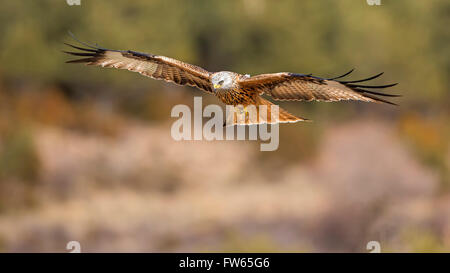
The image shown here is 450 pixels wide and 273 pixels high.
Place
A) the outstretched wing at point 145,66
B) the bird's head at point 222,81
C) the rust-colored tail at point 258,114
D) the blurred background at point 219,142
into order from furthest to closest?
the blurred background at point 219,142 → the outstretched wing at point 145,66 → the rust-colored tail at point 258,114 → the bird's head at point 222,81

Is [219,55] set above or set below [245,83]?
above

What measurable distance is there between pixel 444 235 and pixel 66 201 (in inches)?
373

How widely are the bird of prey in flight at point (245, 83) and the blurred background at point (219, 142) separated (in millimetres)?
9224

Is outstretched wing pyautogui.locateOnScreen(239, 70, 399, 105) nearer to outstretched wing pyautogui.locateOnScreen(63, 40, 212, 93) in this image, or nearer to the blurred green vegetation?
outstretched wing pyautogui.locateOnScreen(63, 40, 212, 93)

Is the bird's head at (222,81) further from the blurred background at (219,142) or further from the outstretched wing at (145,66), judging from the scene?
the blurred background at (219,142)

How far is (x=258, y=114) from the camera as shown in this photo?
7.47 meters

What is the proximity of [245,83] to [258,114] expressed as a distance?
522mm

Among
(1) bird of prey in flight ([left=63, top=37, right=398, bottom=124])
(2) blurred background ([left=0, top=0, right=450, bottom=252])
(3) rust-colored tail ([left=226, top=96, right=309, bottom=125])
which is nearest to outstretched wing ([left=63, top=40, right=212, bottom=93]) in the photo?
(1) bird of prey in flight ([left=63, top=37, right=398, bottom=124])

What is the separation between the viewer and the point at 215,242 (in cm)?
1900

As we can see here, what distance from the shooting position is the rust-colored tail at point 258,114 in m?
7.40

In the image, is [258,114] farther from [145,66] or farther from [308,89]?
[145,66]

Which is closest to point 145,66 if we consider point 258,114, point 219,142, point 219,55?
point 258,114

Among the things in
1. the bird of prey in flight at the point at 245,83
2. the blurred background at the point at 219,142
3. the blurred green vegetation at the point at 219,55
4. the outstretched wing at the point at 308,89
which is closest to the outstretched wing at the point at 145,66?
the bird of prey in flight at the point at 245,83
